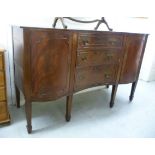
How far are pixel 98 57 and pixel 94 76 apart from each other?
0.73 ft

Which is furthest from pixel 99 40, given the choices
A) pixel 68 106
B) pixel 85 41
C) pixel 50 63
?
pixel 68 106

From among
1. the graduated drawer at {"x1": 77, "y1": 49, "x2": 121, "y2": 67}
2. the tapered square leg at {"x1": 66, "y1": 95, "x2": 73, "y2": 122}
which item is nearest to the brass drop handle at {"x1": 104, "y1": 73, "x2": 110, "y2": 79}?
the graduated drawer at {"x1": 77, "y1": 49, "x2": 121, "y2": 67}

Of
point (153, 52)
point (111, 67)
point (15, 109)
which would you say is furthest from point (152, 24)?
point (15, 109)

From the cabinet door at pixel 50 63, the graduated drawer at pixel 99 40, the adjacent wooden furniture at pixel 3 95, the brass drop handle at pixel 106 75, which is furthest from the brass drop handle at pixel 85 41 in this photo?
the adjacent wooden furniture at pixel 3 95

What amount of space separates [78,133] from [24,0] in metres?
1.33

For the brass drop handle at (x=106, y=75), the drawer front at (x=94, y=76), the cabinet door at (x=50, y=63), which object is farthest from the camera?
the brass drop handle at (x=106, y=75)

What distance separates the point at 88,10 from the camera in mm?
731

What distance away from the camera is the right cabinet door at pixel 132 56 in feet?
6.44

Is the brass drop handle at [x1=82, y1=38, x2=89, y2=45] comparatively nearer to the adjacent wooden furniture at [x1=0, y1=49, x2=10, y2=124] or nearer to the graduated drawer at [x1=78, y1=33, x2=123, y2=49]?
the graduated drawer at [x1=78, y1=33, x2=123, y2=49]

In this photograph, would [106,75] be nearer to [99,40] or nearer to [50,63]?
[99,40]

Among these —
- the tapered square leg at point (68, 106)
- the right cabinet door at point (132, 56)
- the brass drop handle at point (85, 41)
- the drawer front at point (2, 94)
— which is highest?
the brass drop handle at point (85, 41)

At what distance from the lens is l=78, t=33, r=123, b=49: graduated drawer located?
1562mm

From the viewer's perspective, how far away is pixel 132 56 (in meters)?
2.07

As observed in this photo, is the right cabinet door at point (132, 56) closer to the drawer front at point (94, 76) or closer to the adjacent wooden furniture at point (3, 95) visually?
the drawer front at point (94, 76)
